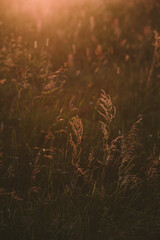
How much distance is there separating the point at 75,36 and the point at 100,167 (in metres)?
2.85

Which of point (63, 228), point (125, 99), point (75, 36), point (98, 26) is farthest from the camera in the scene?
point (98, 26)

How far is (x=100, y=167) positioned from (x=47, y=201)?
0.50 m

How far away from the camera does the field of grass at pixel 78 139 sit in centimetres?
179

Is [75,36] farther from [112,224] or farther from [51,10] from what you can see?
[112,224]

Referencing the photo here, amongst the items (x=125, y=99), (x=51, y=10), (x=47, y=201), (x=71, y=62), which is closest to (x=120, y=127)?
(x=125, y=99)

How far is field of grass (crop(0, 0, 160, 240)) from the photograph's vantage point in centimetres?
179

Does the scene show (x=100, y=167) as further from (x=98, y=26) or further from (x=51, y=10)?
(x=51, y=10)

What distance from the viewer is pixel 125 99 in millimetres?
3143

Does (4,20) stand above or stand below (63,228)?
above

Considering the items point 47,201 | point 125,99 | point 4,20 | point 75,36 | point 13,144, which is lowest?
point 47,201

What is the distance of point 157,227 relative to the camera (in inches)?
71.6

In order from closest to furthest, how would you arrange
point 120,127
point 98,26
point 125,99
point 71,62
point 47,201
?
point 47,201 → point 120,127 → point 125,99 → point 71,62 → point 98,26

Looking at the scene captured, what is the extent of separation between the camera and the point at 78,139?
6.83 ft

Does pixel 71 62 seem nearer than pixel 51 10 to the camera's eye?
Yes
